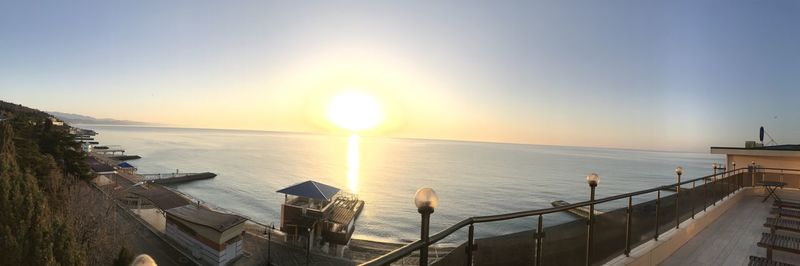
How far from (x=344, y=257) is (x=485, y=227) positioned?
451 inches

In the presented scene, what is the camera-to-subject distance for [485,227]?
1015 inches

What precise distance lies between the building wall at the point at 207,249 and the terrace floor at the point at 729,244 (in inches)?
617

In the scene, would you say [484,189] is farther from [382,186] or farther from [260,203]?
[260,203]

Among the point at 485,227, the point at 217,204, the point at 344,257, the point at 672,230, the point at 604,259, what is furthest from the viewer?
the point at 217,204

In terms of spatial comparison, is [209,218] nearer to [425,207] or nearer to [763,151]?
[425,207]

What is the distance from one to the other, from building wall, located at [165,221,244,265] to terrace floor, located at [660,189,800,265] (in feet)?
51.4

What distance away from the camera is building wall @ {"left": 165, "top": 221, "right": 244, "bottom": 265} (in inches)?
608

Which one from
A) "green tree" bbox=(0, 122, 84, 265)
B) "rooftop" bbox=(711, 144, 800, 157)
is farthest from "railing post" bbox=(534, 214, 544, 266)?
"rooftop" bbox=(711, 144, 800, 157)

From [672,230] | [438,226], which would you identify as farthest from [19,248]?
[438,226]

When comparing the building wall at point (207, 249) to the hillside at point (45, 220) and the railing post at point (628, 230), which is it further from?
the railing post at point (628, 230)

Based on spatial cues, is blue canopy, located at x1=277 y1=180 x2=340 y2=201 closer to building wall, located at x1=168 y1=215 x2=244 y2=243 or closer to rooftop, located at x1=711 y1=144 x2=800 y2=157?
building wall, located at x1=168 y1=215 x2=244 y2=243

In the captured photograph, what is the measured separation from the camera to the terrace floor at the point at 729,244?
5.49 m

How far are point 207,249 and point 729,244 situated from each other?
17201 mm

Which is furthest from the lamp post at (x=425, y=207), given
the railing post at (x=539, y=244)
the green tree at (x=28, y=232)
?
the green tree at (x=28, y=232)
